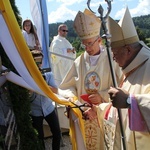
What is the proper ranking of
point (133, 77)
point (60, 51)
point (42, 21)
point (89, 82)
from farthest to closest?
point (60, 51) → point (42, 21) → point (89, 82) → point (133, 77)

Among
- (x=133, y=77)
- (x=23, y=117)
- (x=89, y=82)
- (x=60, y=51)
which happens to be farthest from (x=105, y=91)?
(x=60, y=51)

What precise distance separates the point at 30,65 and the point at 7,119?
99 centimetres

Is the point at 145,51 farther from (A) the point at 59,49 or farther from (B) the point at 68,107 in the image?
(A) the point at 59,49

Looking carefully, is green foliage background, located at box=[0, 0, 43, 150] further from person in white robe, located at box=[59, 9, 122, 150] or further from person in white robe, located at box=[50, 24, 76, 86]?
person in white robe, located at box=[50, 24, 76, 86]

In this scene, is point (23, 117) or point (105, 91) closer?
point (105, 91)

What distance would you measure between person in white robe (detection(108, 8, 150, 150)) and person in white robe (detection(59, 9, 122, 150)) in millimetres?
798

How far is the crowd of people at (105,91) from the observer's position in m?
→ 2.07

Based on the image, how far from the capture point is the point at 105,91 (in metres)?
3.36

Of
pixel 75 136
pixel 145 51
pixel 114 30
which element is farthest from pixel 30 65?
pixel 75 136

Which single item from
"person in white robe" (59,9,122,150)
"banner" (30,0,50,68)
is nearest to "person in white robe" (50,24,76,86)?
Answer: "banner" (30,0,50,68)

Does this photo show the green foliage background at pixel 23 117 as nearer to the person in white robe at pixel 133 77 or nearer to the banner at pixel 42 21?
the banner at pixel 42 21

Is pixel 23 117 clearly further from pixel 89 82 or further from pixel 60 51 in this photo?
pixel 60 51

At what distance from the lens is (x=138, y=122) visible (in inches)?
81.1

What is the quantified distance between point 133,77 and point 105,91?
105 cm
